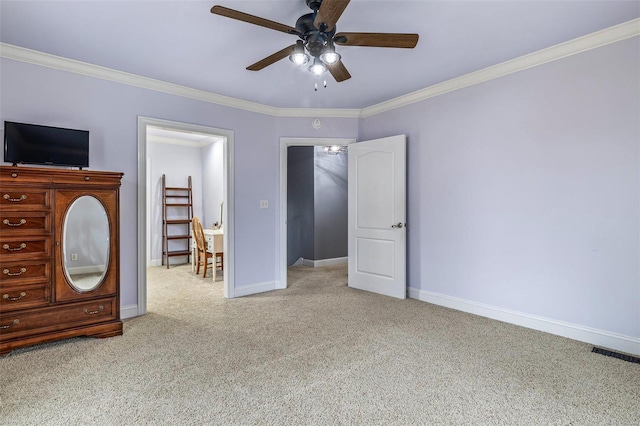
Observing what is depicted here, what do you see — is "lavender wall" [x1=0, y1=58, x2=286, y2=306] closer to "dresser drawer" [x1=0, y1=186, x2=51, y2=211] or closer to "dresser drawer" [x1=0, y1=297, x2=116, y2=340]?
"dresser drawer" [x1=0, y1=297, x2=116, y2=340]

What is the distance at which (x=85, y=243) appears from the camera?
9.60ft

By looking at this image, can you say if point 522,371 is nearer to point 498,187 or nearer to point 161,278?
point 498,187

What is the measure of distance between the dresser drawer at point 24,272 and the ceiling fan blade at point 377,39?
9.30 feet

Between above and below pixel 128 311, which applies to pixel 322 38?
above

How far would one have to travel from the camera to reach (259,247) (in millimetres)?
4516

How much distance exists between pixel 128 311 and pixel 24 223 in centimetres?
128

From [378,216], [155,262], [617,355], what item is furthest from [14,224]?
[617,355]

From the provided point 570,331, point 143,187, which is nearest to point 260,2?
point 143,187

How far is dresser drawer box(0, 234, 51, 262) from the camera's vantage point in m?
2.58

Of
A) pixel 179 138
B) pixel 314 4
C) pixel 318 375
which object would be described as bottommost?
pixel 318 375

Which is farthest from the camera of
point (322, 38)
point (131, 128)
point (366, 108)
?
point (366, 108)

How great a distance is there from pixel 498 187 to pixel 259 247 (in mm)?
2897

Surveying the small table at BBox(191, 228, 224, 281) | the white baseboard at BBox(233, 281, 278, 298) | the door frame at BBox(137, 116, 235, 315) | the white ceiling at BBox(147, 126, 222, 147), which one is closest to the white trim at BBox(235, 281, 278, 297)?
the white baseboard at BBox(233, 281, 278, 298)

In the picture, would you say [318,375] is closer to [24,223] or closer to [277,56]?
[277,56]
